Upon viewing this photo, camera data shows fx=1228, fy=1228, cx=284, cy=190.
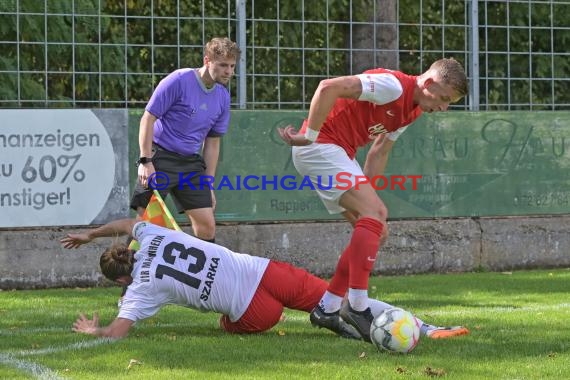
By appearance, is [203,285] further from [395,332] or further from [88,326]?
[395,332]

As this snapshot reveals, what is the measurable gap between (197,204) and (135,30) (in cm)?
357

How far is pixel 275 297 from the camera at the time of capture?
7660 mm

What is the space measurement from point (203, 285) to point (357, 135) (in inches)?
52.9

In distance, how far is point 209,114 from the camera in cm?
940

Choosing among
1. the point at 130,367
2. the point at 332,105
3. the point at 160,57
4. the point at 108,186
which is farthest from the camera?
the point at 160,57

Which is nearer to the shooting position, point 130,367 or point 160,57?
point 130,367

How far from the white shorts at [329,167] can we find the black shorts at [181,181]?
184 cm

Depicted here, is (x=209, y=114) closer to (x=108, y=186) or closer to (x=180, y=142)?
(x=180, y=142)

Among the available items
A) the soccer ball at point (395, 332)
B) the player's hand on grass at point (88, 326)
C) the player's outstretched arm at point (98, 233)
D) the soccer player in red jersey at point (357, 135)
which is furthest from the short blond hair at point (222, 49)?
the soccer ball at point (395, 332)

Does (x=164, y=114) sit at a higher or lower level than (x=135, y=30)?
lower

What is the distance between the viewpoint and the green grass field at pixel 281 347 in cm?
629

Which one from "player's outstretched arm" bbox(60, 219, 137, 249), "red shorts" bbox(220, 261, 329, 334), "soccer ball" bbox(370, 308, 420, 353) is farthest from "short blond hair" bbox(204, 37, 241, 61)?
"soccer ball" bbox(370, 308, 420, 353)

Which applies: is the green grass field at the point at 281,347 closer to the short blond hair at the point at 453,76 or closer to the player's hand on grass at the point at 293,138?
the player's hand on grass at the point at 293,138

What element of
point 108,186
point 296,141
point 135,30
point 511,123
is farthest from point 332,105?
point 511,123
